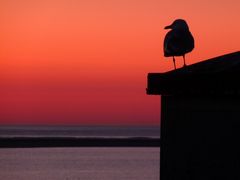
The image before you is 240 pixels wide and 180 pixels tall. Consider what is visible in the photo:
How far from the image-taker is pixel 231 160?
7.41 metres

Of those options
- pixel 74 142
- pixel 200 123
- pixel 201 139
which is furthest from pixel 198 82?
pixel 74 142

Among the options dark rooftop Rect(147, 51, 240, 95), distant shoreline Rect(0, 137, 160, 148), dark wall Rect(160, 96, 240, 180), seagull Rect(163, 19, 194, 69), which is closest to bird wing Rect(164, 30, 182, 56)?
seagull Rect(163, 19, 194, 69)

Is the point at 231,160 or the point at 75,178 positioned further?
the point at 75,178

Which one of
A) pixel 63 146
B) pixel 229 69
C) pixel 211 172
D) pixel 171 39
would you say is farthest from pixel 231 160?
pixel 63 146

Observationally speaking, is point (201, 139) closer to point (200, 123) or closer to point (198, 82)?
point (200, 123)

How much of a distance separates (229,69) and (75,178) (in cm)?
5104

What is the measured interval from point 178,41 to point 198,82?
34.8 inches

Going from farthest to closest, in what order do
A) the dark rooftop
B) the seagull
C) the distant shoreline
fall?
1. the distant shoreline
2. the seagull
3. the dark rooftop

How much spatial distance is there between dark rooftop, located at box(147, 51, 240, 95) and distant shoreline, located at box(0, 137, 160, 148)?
100751 mm

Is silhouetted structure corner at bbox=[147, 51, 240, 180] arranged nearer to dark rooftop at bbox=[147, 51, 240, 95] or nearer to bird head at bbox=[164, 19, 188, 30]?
dark rooftop at bbox=[147, 51, 240, 95]

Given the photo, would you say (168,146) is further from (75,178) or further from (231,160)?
(75,178)

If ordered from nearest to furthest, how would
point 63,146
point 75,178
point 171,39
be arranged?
point 171,39
point 75,178
point 63,146

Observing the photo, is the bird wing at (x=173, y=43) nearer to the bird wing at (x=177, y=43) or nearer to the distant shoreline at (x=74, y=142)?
the bird wing at (x=177, y=43)

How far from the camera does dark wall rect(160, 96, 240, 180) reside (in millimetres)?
7398
